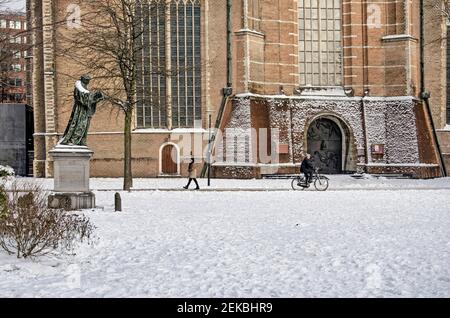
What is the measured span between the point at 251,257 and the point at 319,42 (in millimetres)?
27877

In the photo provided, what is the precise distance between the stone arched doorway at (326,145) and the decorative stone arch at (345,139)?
11.9 inches

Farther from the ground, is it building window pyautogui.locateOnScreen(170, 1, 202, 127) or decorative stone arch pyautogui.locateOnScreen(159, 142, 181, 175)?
building window pyautogui.locateOnScreen(170, 1, 202, 127)

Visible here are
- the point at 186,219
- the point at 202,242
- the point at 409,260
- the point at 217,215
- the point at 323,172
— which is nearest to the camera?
the point at 409,260

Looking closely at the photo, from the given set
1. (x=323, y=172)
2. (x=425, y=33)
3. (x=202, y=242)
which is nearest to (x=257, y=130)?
(x=323, y=172)

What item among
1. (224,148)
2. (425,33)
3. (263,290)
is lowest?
(263,290)

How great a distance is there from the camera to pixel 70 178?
49.3ft

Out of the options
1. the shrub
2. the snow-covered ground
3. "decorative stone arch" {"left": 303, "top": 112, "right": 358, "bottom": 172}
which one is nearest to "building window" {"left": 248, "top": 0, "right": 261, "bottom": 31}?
"decorative stone arch" {"left": 303, "top": 112, "right": 358, "bottom": 172}

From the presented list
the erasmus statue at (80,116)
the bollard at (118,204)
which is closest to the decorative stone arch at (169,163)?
the erasmus statue at (80,116)

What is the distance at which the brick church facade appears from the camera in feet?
107

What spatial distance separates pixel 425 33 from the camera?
34.6 metres

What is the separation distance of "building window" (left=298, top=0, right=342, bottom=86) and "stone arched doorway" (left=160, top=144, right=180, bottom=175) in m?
8.95

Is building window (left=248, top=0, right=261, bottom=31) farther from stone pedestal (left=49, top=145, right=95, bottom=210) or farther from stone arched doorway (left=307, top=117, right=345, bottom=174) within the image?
stone pedestal (left=49, top=145, right=95, bottom=210)
